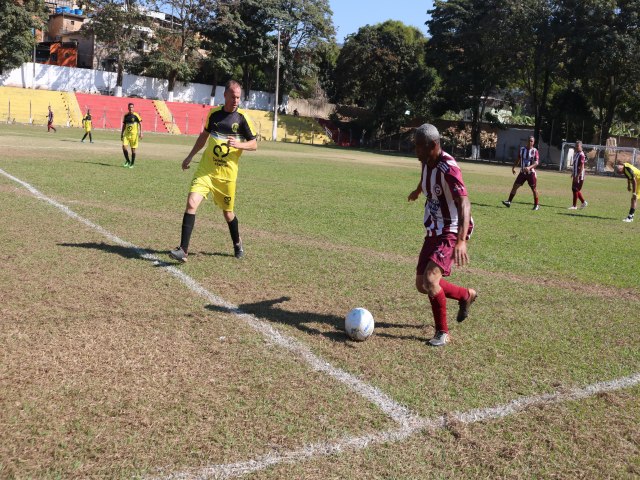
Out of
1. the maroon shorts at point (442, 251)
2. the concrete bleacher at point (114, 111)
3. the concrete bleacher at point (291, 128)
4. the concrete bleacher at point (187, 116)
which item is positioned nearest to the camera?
the maroon shorts at point (442, 251)

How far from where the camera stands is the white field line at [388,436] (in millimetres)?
3257

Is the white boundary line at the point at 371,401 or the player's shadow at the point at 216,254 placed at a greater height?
the player's shadow at the point at 216,254

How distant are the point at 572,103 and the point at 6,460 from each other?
54590 mm

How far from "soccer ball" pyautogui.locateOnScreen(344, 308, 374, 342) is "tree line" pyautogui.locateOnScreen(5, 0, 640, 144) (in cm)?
4336

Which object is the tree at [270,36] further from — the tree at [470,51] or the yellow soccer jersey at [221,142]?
the yellow soccer jersey at [221,142]

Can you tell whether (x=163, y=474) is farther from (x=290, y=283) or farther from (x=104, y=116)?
(x=104, y=116)

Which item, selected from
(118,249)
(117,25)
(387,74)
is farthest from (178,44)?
(118,249)

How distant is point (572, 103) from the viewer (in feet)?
168

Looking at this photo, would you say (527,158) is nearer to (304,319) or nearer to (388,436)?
(304,319)

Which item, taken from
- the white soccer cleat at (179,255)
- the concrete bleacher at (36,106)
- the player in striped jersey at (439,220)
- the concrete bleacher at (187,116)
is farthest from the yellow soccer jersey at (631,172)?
the concrete bleacher at (187,116)

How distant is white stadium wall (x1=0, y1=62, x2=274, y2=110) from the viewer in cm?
5497

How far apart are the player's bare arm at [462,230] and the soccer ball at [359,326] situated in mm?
904

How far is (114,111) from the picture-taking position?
54594 millimetres

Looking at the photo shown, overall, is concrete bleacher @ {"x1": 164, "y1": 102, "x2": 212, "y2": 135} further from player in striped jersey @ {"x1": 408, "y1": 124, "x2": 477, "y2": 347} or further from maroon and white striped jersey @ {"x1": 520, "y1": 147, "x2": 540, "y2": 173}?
player in striped jersey @ {"x1": 408, "y1": 124, "x2": 477, "y2": 347}
